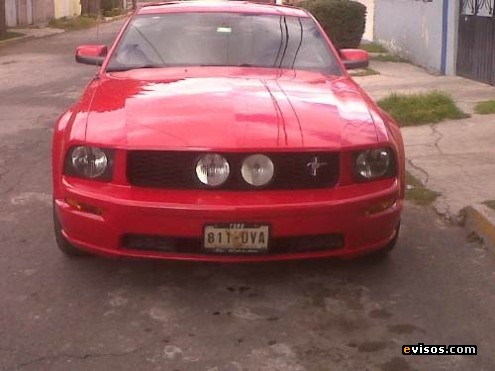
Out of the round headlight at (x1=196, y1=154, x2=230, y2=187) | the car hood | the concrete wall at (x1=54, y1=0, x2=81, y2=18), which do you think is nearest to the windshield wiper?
the car hood

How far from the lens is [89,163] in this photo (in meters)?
4.24

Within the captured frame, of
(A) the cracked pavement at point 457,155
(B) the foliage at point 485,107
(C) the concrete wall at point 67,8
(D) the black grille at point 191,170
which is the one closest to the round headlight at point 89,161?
(D) the black grille at point 191,170

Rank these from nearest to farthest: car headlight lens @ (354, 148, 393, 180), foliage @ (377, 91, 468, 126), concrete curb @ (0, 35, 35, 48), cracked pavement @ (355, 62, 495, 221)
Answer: car headlight lens @ (354, 148, 393, 180) < cracked pavement @ (355, 62, 495, 221) < foliage @ (377, 91, 468, 126) < concrete curb @ (0, 35, 35, 48)

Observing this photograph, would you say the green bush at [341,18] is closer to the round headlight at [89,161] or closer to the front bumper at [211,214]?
the front bumper at [211,214]

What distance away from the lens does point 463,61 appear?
13422 mm

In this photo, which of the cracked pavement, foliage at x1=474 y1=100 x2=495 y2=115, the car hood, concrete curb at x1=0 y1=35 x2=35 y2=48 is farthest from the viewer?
concrete curb at x1=0 y1=35 x2=35 y2=48

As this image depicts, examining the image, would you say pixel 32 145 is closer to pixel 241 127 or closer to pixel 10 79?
pixel 241 127

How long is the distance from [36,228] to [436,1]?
35.4 ft

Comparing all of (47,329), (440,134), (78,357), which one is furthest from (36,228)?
(440,134)

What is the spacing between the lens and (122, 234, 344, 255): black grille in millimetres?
4145

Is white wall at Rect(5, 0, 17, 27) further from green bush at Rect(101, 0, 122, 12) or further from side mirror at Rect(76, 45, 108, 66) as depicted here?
side mirror at Rect(76, 45, 108, 66)

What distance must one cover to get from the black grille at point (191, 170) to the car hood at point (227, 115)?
5 centimetres

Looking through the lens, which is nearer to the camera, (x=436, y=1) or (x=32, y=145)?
(x=32, y=145)

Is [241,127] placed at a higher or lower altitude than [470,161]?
higher
